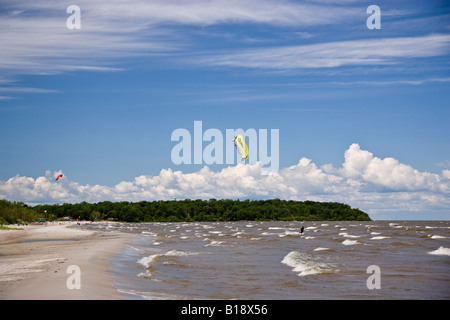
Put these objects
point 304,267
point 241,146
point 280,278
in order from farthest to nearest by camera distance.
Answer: point 241,146 → point 304,267 → point 280,278

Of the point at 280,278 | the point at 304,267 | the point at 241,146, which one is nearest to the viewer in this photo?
the point at 280,278

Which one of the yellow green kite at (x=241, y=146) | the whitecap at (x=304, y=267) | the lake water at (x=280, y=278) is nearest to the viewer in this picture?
the lake water at (x=280, y=278)

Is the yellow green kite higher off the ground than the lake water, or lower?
higher

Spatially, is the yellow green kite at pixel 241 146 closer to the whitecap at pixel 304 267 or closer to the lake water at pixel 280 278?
the lake water at pixel 280 278

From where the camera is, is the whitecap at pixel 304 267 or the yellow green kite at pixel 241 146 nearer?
the whitecap at pixel 304 267

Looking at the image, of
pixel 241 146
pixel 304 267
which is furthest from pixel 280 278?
pixel 241 146

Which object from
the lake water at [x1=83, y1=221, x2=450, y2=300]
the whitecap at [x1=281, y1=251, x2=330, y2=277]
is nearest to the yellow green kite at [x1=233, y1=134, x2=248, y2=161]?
the lake water at [x1=83, y1=221, x2=450, y2=300]

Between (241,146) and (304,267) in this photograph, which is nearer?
(304,267)

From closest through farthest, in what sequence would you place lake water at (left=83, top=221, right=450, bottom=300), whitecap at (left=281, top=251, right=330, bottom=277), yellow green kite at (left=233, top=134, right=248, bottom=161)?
lake water at (left=83, top=221, right=450, bottom=300) < whitecap at (left=281, top=251, right=330, bottom=277) < yellow green kite at (left=233, top=134, right=248, bottom=161)

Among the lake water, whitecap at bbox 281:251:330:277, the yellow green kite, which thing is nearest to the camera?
the lake water

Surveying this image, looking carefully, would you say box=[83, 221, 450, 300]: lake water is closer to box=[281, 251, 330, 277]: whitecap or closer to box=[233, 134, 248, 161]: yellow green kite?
box=[281, 251, 330, 277]: whitecap

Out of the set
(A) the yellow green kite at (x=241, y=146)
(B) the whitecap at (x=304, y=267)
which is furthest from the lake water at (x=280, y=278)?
(A) the yellow green kite at (x=241, y=146)

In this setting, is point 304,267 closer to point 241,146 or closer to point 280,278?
point 280,278
